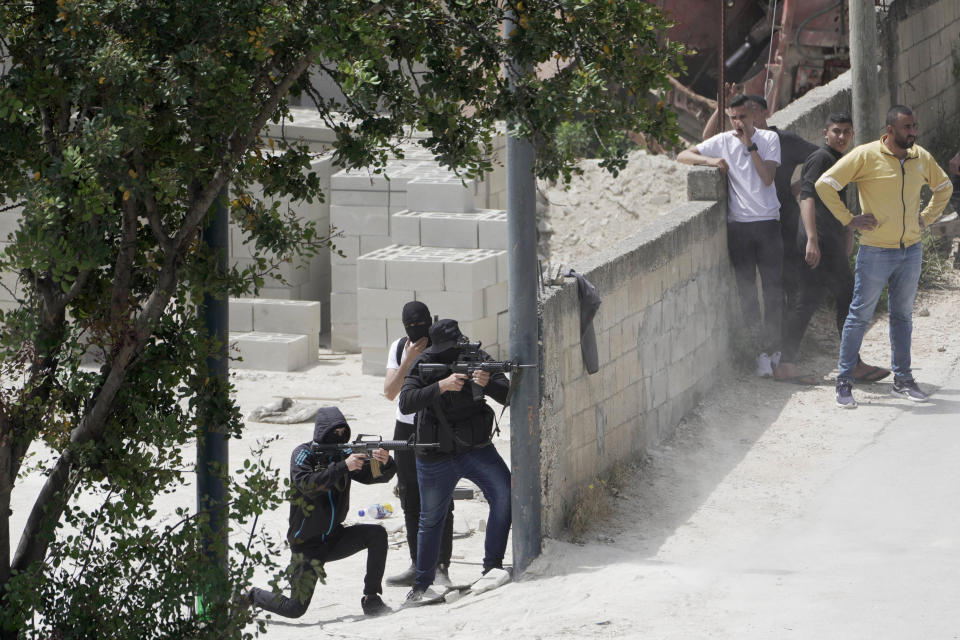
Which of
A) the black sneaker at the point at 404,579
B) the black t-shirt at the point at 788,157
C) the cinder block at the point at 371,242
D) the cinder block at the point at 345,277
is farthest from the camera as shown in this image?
the cinder block at the point at 371,242

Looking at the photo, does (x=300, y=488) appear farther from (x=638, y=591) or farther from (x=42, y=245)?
(x=638, y=591)

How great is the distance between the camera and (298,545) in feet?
22.6

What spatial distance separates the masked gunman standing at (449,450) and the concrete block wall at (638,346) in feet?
0.85

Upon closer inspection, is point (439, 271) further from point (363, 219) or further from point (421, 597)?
point (421, 597)

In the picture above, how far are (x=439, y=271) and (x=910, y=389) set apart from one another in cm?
440

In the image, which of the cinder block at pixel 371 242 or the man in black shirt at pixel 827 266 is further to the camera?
the cinder block at pixel 371 242

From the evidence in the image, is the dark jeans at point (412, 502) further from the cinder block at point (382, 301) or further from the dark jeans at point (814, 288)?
the cinder block at point (382, 301)

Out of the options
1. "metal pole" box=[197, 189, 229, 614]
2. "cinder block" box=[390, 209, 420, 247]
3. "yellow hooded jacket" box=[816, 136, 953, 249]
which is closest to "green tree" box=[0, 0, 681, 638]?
"metal pole" box=[197, 189, 229, 614]

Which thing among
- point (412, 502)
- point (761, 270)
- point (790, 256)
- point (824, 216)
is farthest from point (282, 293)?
point (412, 502)

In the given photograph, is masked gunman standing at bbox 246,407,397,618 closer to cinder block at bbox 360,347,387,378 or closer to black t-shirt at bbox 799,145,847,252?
black t-shirt at bbox 799,145,847,252

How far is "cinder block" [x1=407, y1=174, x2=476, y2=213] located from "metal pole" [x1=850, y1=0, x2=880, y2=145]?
3578mm

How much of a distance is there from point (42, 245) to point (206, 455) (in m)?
1.48

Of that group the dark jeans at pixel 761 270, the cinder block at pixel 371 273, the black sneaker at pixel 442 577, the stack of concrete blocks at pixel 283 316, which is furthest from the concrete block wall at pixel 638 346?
the stack of concrete blocks at pixel 283 316

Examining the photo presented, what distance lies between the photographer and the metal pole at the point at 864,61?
37.8 feet
